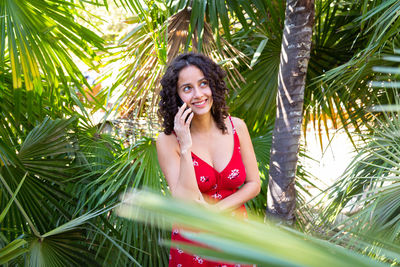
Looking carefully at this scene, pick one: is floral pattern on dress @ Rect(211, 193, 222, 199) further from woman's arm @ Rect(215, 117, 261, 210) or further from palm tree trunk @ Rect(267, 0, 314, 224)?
palm tree trunk @ Rect(267, 0, 314, 224)

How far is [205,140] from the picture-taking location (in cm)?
243

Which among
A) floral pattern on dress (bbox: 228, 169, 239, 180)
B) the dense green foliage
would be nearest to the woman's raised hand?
floral pattern on dress (bbox: 228, 169, 239, 180)

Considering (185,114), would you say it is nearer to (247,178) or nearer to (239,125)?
(239,125)

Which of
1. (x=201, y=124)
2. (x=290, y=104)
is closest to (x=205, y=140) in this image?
(x=201, y=124)

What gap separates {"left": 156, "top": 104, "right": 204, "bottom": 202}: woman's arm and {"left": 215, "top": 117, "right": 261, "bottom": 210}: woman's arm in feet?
0.66

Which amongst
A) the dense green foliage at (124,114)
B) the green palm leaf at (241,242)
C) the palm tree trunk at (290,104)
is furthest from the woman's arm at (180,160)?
the green palm leaf at (241,242)

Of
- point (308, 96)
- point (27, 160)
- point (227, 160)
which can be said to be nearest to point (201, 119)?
point (227, 160)

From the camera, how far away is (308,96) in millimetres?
4230

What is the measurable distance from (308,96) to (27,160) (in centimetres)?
244

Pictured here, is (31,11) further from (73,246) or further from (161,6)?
(73,246)

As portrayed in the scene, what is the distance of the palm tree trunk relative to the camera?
297 cm

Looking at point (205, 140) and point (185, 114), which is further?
point (205, 140)

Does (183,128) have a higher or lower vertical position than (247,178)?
higher

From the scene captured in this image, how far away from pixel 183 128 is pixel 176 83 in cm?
30
